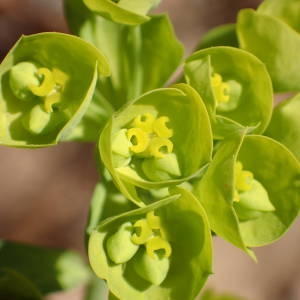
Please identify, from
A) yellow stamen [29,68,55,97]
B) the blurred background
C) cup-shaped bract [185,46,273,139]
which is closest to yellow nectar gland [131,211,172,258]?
cup-shaped bract [185,46,273,139]

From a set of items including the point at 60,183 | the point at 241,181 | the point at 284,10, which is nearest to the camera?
the point at 241,181

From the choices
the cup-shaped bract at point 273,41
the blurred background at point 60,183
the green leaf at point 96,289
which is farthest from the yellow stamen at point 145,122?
the blurred background at point 60,183

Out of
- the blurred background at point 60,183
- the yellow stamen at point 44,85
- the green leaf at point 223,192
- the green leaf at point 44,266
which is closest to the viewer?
the green leaf at point 223,192

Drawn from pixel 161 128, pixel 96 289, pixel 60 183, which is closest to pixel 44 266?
pixel 96 289

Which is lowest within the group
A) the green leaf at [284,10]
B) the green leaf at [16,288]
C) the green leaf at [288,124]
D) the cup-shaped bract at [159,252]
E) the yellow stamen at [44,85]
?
the green leaf at [16,288]

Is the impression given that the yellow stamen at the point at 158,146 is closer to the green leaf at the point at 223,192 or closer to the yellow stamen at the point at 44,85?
the green leaf at the point at 223,192

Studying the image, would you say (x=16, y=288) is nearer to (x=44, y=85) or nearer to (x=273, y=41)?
(x=44, y=85)

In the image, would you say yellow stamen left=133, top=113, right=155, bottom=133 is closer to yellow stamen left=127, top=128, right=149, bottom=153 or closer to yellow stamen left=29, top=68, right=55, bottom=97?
yellow stamen left=127, top=128, right=149, bottom=153

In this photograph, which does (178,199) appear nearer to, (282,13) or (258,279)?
(282,13)
